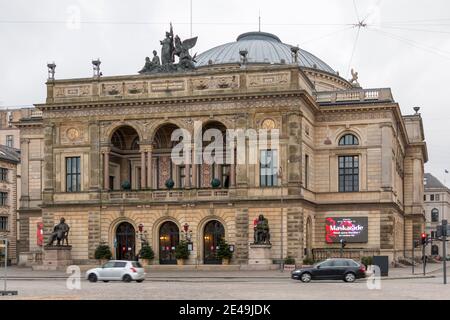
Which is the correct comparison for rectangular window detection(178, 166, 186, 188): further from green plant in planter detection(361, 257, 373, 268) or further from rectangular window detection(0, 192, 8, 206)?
rectangular window detection(0, 192, 8, 206)

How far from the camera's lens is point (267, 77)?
63625 mm

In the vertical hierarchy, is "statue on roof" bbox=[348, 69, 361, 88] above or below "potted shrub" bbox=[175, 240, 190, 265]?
above

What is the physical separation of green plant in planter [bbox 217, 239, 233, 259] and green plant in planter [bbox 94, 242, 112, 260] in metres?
9.30

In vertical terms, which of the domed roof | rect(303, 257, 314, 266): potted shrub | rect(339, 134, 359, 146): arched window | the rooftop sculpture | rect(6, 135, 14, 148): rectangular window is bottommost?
rect(303, 257, 314, 266): potted shrub

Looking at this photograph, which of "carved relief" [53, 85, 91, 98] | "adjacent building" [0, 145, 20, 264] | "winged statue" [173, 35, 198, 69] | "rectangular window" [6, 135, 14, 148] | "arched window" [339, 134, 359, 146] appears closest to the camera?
"winged statue" [173, 35, 198, 69]

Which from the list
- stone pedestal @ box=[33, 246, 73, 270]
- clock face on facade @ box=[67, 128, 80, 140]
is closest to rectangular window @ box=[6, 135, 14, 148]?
clock face on facade @ box=[67, 128, 80, 140]

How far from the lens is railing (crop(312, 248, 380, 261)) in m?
66.7

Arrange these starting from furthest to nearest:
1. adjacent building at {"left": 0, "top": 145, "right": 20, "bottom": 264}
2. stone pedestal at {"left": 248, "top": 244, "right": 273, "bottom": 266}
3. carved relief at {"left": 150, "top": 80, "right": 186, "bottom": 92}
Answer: adjacent building at {"left": 0, "top": 145, "right": 20, "bottom": 264}
carved relief at {"left": 150, "top": 80, "right": 186, "bottom": 92}
stone pedestal at {"left": 248, "top": 244, "right": 273, "bottom": 266}

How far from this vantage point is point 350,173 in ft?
229

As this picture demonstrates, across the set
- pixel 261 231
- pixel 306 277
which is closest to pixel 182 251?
pixel 261 231

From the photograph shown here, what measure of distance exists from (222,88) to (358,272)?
80.0 feet

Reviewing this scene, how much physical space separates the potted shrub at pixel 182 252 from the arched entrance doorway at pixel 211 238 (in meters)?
1.57
